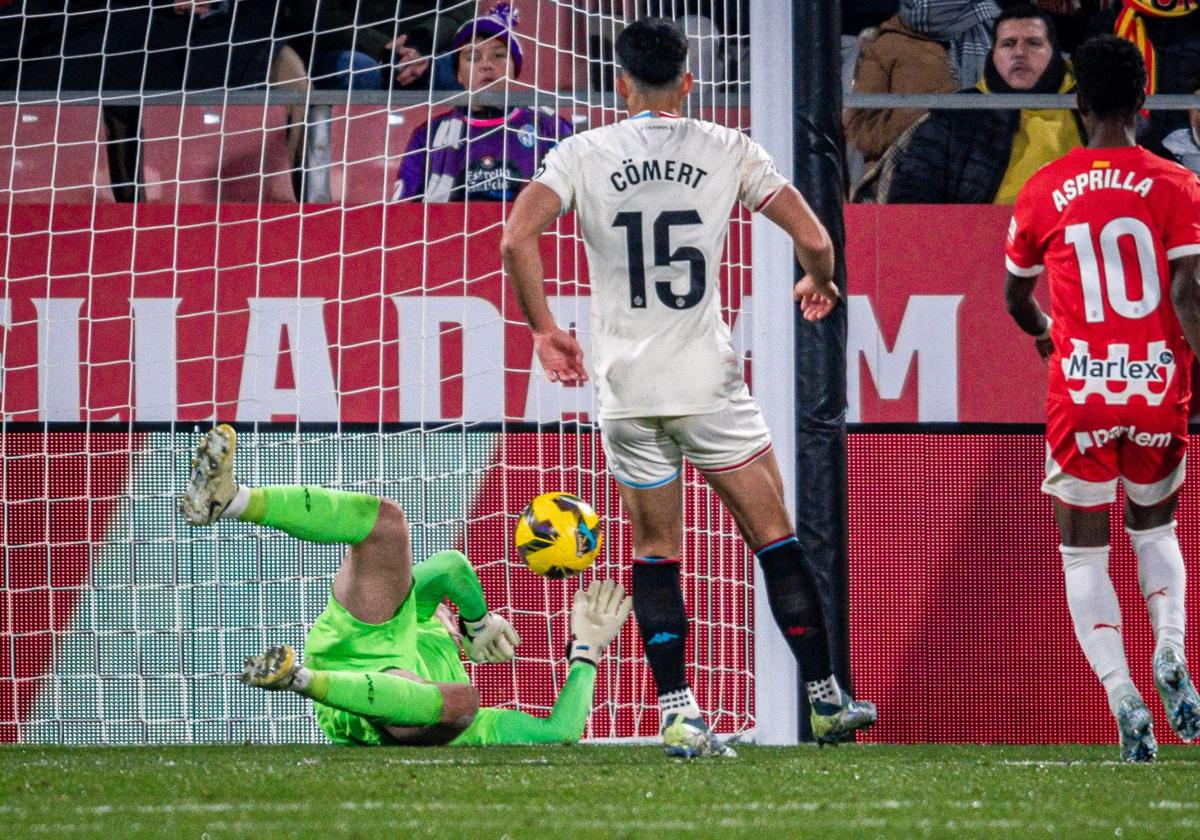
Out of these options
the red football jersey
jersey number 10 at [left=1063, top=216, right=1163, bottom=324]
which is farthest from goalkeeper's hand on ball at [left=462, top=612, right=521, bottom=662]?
jersey number 10 at [left=1063, top=216, right=1163, bottom=324]

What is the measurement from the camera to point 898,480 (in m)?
6.11

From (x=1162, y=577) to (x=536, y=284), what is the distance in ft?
5.16

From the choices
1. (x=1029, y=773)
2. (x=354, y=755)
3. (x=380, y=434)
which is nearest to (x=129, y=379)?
(x=380, y=434)

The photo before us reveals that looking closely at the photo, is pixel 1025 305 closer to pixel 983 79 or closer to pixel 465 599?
pixel 465 599

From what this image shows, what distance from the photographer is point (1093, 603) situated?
4.15m

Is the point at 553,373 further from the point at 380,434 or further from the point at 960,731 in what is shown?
the point at 960,731

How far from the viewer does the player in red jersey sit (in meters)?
4.05

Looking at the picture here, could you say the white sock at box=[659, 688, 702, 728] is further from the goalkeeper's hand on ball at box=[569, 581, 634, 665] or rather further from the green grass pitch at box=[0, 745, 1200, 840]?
the goalkeeper's hand on ball at box=[569, 581, 634, 665]

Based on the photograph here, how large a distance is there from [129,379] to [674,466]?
2.48 meters

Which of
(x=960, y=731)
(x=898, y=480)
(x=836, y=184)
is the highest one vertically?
(x=836, y=184)

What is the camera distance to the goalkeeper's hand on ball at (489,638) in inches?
203

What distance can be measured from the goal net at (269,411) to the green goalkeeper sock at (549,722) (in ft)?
2.57

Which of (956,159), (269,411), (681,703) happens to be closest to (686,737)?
(681,703)

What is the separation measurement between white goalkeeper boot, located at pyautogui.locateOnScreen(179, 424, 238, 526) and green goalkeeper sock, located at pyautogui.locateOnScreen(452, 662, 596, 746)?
40.6 inches
